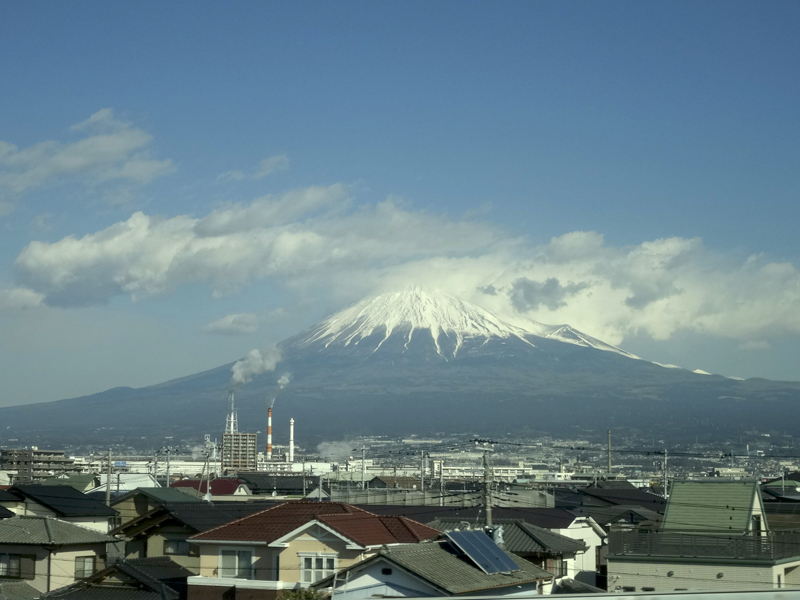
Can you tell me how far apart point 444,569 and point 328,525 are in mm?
2967

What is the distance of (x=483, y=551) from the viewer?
14891 mm

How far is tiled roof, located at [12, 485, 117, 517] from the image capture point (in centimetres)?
2563

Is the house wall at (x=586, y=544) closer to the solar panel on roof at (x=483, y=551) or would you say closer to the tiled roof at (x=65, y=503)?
the solar panel on roof at (x=483, y=551)

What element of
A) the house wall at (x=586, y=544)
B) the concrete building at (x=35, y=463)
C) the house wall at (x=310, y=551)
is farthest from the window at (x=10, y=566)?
the concrete building at (x=35, y=463)

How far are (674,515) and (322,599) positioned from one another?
6938 mm

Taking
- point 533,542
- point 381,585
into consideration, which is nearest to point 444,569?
point 381,585

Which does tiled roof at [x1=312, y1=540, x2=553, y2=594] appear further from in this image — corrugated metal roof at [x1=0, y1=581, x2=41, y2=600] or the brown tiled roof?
corrugated metal roof at [x1=0, y1=581, x2=41, y2=600]

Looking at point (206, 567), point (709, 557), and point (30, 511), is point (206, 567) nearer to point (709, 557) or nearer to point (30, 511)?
point (709, 557)

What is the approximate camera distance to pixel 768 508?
74.5 ft

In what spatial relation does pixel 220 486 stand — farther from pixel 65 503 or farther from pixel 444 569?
pixel 444 569

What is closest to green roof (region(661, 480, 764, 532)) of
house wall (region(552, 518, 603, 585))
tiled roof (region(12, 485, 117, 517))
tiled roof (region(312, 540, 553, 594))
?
tiled roof (region(312, 540, 553, 594))

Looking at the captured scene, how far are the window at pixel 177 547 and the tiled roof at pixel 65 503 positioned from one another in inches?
181

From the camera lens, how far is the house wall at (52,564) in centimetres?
2031

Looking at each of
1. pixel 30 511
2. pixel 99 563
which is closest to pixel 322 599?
pixel 99 563
